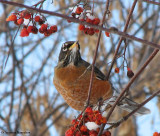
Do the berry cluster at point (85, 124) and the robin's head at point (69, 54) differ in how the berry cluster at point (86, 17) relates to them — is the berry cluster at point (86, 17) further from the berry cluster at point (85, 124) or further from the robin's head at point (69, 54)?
the robin's head at point (69, 54)

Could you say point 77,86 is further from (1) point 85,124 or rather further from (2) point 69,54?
(1) point 85,124

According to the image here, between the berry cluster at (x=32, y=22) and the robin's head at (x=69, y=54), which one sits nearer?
the berry cluster at (x=32, y=22)

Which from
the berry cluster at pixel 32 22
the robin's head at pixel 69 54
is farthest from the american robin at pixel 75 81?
the berry cluster at pixel 32 22

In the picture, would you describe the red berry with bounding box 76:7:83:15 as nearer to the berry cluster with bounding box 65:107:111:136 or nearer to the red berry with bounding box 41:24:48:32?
the red berry with bounding box 41:24:48:32

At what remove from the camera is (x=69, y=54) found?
8.56 feet

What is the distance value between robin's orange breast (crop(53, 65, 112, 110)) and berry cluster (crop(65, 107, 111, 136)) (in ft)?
2.58

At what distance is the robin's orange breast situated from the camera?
2.54 m

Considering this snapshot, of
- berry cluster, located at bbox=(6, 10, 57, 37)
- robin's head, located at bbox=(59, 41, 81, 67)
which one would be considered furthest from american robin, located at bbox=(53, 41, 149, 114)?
berry cluster, located at bbox=(6, 10, 57, 37)

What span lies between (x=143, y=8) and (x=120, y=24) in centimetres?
46

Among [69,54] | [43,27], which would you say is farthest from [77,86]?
[43,27]

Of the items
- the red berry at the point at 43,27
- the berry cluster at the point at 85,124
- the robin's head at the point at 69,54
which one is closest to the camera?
the berry cluster at the point at 85,124

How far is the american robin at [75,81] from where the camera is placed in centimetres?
252

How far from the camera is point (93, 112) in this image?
1.55 metres

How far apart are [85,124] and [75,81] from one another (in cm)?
96
